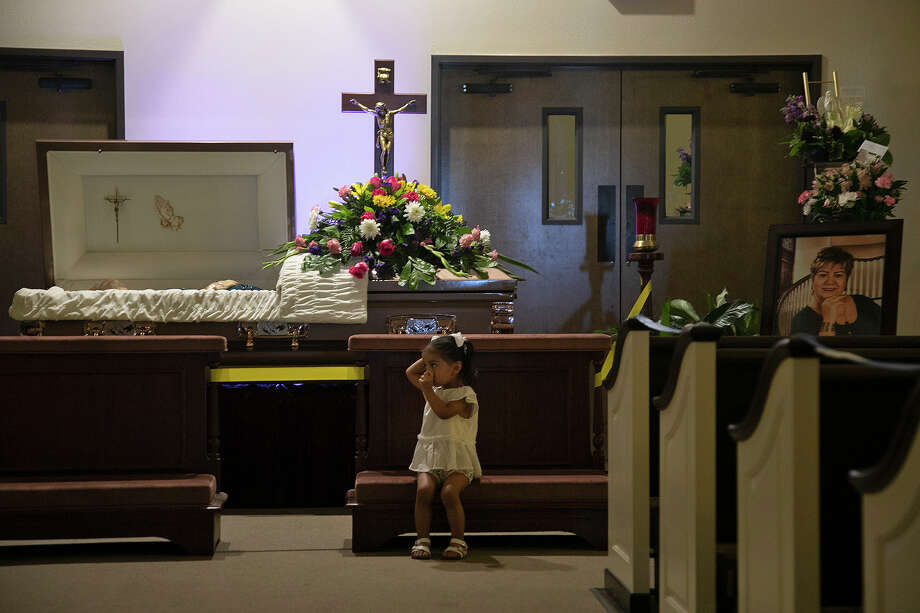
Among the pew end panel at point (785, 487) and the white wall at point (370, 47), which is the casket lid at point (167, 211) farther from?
the pew end panel at point (785, 487)

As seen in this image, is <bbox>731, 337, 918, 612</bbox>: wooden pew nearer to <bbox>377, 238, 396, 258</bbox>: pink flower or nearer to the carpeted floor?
the carpeted floor

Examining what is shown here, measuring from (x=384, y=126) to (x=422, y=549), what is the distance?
2.78 meters

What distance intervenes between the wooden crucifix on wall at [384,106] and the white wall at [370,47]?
435 mm

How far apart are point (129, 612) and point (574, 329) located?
12.5 feet

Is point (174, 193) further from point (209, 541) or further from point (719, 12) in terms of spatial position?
point (719, 12)

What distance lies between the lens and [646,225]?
5.50 metres

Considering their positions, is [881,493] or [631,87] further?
[631,87]

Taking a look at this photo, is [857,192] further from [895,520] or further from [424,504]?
[895,520]

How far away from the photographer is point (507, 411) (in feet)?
12.8

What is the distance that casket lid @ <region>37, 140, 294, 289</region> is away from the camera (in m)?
5.30

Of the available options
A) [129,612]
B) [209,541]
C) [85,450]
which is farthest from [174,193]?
[129,612]

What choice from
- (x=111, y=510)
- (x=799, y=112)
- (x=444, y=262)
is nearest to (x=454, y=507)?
(x=111, y=510)

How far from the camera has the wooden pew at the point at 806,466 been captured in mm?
1787

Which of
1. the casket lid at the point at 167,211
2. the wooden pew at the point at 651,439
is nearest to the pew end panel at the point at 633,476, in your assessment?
the wooden pew at the point at 651,439
